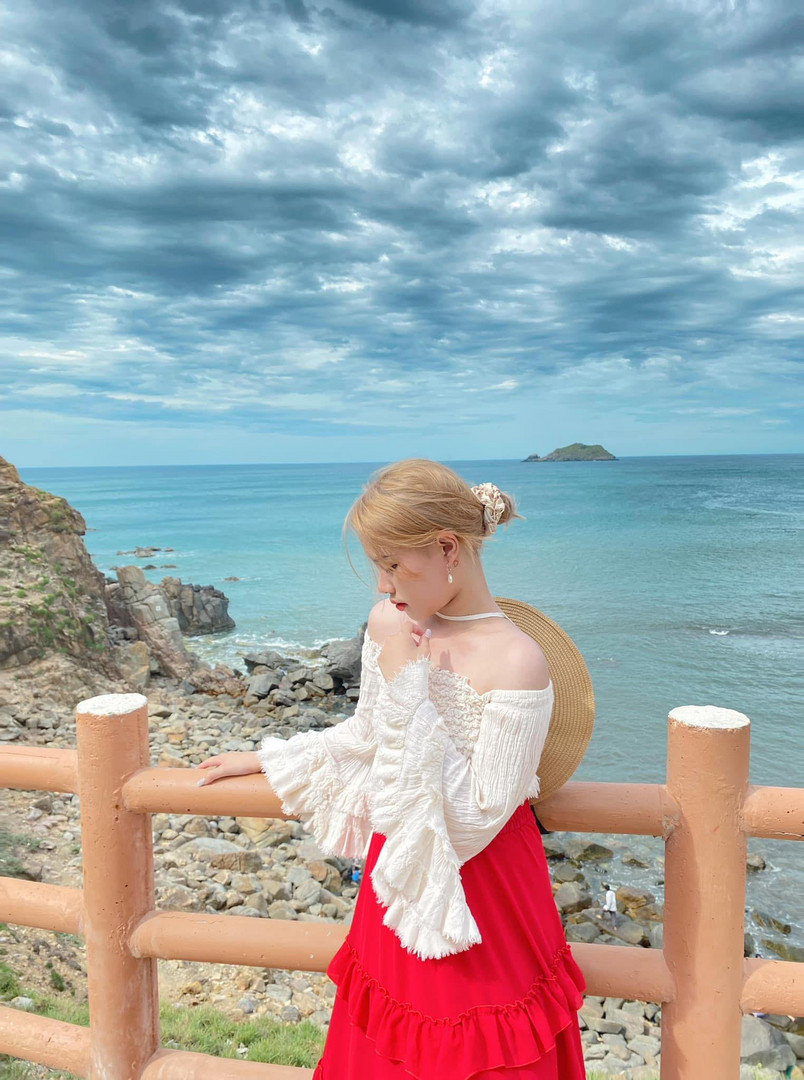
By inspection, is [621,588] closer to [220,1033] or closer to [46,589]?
A: [46,589]

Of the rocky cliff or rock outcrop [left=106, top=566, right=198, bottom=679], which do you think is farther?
rock outcrop [left=106, top=566, right=198, bottom=679]

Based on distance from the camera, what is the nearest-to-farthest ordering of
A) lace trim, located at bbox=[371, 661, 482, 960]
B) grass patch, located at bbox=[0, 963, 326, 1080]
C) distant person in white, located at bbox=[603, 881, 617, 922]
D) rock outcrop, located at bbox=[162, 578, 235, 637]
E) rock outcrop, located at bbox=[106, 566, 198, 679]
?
lace trim, located at bbox=[371, 661, 482, 960], grass patch, located at bbox=[0, 963, 326, 1080], distant person in white, located at bbox=[603, 881, 617, 922], rock outcrop, located at bbox=[106, 566, 198, 679], rock outcrop, located at bbox=[162, 578, 235, 637]

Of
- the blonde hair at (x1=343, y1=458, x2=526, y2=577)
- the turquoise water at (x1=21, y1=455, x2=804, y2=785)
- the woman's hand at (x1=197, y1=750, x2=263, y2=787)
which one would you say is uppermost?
the blonde hair at (x1=343, y1=458, x2=526, y2=577)

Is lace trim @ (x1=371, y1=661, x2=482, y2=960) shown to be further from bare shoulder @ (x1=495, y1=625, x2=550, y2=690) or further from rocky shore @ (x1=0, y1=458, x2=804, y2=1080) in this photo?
rocky shore @ (x1=0, y1=458, x2=804, y2=1080)

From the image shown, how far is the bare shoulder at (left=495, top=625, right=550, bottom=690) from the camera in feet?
5.56

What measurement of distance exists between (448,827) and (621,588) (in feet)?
101

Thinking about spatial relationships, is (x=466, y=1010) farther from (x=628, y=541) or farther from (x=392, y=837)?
Answer: (x=628, y=541)

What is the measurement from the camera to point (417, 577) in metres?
1.80

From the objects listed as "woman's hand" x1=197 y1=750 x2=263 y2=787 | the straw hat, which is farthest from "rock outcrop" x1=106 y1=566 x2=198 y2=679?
the straw hat

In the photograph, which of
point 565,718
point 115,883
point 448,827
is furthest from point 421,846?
point 115,883

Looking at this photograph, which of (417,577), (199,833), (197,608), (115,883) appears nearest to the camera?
(417,577)

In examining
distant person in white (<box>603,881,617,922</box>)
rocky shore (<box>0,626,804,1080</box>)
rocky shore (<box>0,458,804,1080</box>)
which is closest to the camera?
rocky shore (<box>0,626,804,1080</box>)

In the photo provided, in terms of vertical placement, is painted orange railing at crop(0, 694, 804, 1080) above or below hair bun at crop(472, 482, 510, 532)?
below

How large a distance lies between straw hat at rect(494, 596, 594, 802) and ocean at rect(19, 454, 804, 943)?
1.50ft
